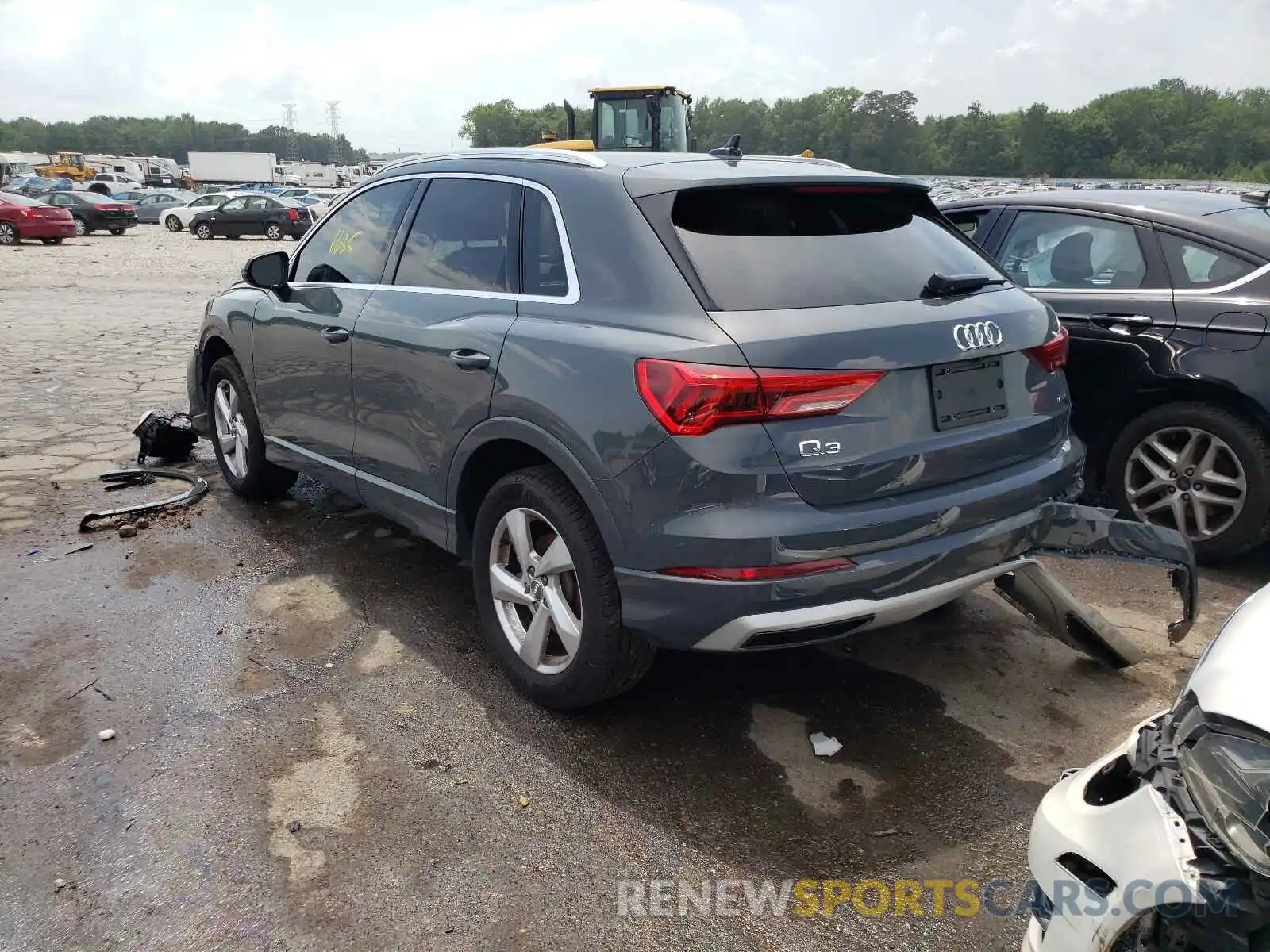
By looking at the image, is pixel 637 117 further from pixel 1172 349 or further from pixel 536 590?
pixel 536 590

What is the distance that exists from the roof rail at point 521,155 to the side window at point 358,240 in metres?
0.13

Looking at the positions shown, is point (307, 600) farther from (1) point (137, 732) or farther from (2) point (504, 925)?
(2) point (504, 925)

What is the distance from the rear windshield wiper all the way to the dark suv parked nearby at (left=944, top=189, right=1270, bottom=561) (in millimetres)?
1302

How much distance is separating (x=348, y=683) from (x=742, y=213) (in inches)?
85.5

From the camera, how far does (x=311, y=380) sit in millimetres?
4395

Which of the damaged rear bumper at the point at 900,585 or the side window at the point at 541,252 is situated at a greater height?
the side window at the point at 541,252

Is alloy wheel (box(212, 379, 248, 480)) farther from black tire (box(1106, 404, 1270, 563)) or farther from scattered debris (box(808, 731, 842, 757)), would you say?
black tire (box(1106, 404, 1270, 563))

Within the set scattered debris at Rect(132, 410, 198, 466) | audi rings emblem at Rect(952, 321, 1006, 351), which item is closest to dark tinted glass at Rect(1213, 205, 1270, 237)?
audi rings emblem at Rect(952, 321, 1006, 351)

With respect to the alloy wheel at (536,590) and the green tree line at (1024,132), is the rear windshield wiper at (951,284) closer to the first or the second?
the alloy wheel at (536,590)

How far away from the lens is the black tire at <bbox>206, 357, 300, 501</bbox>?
5.12 meters

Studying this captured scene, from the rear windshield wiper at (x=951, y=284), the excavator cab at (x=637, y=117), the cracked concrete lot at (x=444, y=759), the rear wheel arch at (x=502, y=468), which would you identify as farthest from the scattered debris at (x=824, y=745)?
the excavator cab at (x=637, y=117)

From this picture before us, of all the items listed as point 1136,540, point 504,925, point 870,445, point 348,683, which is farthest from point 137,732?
point 1136,540

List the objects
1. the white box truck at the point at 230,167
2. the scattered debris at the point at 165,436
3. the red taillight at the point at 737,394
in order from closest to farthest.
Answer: the red taillight at the point at 737,394
the scattered debris at the point at 165,436
the white box truck at the point at 230,167

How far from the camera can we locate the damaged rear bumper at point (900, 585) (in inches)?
103
